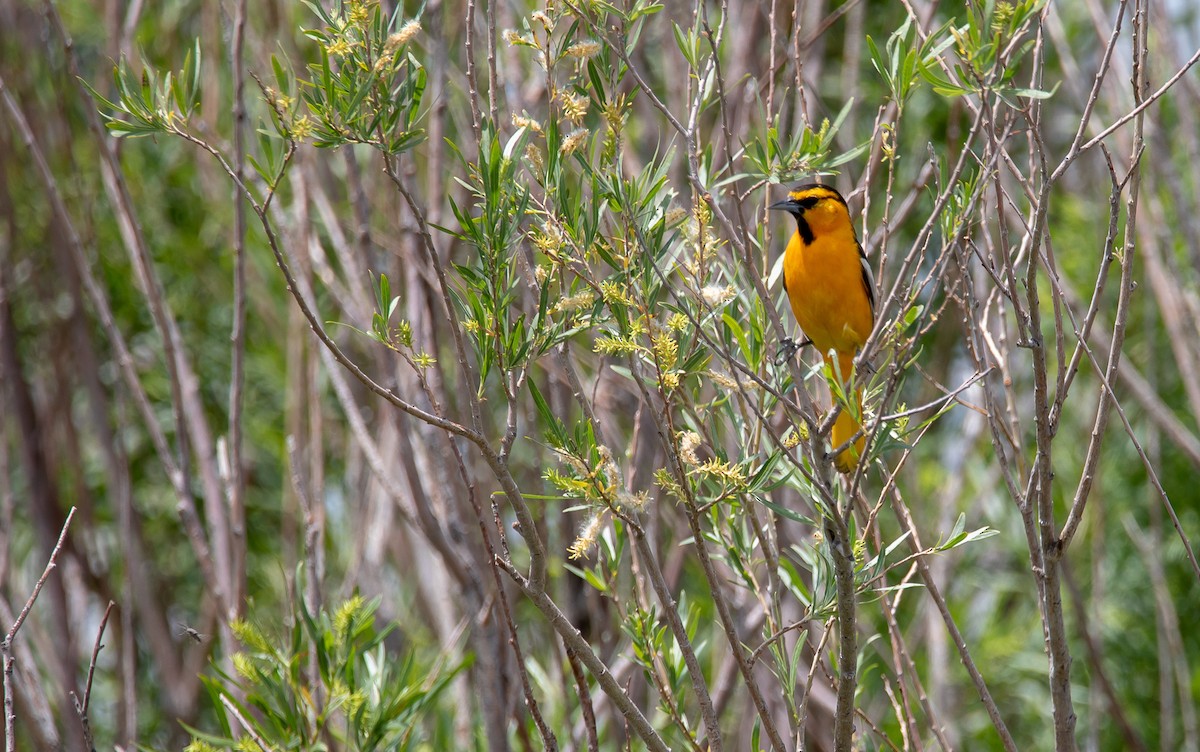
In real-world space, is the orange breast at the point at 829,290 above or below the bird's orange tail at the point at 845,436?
above

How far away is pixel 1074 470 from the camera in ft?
17.7

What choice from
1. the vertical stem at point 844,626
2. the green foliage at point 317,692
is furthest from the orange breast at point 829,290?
the vertical stem at point 844,626

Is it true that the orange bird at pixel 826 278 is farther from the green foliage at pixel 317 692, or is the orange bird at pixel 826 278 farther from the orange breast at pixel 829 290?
the green foliage at pixel 317 692

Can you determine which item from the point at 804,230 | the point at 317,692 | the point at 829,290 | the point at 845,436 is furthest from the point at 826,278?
the point at 317,692

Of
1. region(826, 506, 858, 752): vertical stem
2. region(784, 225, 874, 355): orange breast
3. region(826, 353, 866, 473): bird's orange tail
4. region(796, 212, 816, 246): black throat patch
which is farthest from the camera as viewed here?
region(796, 212, 816, 246): black throat patch

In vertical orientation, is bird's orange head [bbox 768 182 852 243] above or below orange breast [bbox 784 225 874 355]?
above

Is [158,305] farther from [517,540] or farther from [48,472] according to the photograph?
[517,540]

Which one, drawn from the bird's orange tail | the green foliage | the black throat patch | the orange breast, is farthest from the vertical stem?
the black throat patch

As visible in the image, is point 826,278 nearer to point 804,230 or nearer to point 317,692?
point 804,230

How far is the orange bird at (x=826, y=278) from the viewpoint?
319 cm

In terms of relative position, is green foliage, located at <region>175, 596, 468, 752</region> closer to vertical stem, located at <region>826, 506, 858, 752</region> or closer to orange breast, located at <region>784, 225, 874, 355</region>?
vertical stem, located at <region>826, 506, 858, 752</region>

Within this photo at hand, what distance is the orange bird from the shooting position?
319cm

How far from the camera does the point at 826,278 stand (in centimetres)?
321

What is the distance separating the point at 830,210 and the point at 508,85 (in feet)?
3.28
